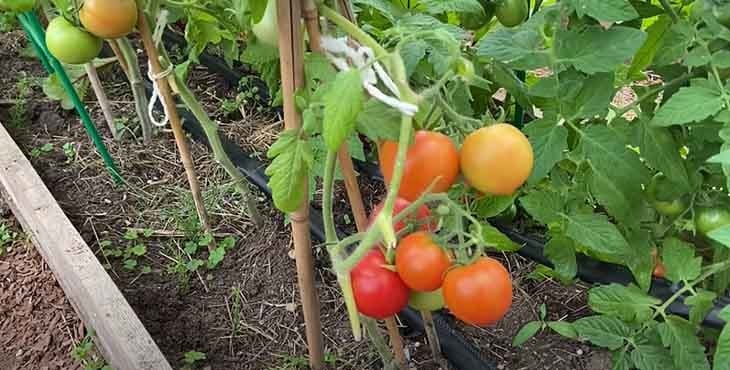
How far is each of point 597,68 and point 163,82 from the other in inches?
35.6

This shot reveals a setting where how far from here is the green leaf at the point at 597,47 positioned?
1.09m

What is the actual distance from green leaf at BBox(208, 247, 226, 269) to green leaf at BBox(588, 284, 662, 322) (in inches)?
37.7

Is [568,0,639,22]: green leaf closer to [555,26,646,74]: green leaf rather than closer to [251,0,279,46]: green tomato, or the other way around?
[555,26,646,74]: green leaf

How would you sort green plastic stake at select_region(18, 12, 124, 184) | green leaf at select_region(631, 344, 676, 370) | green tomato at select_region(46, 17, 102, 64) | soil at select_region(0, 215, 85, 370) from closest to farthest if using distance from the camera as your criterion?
green leaf at select_region(631, 344, 676, 370), green tomato at select_region(46, 17, 102, 64), soil at select_region(0, 215, 85, 370), green plastic stake at select_region(18, 12, 124, 184)

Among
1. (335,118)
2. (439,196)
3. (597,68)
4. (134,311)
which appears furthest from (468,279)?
(134,311)

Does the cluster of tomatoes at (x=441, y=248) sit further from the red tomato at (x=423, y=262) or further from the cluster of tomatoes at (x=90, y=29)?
the cluster of tomatoes at (x=90, y=29)

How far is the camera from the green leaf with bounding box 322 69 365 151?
80 cm

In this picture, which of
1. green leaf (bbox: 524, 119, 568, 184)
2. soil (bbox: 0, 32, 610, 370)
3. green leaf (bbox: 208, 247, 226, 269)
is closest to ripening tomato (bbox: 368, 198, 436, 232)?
green leaf (bbox: 524, 119, 568, 184)

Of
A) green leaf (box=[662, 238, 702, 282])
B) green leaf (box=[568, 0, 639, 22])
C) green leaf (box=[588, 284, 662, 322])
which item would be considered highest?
green leaf (box=[568, 0, 639, 22])

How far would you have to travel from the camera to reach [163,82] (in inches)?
61.4

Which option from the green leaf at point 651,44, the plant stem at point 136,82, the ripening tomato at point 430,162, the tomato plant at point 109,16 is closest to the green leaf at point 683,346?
the green leaf at point 651,44

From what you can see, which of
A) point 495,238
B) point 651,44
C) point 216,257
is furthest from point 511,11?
point 216,257

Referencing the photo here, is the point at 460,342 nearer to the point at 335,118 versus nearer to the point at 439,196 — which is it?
the point at 439,196

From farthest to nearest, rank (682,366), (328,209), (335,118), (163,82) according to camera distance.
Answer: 1. (163,82)
2. (682,366)
3. (328,209)
4. (335,118)
